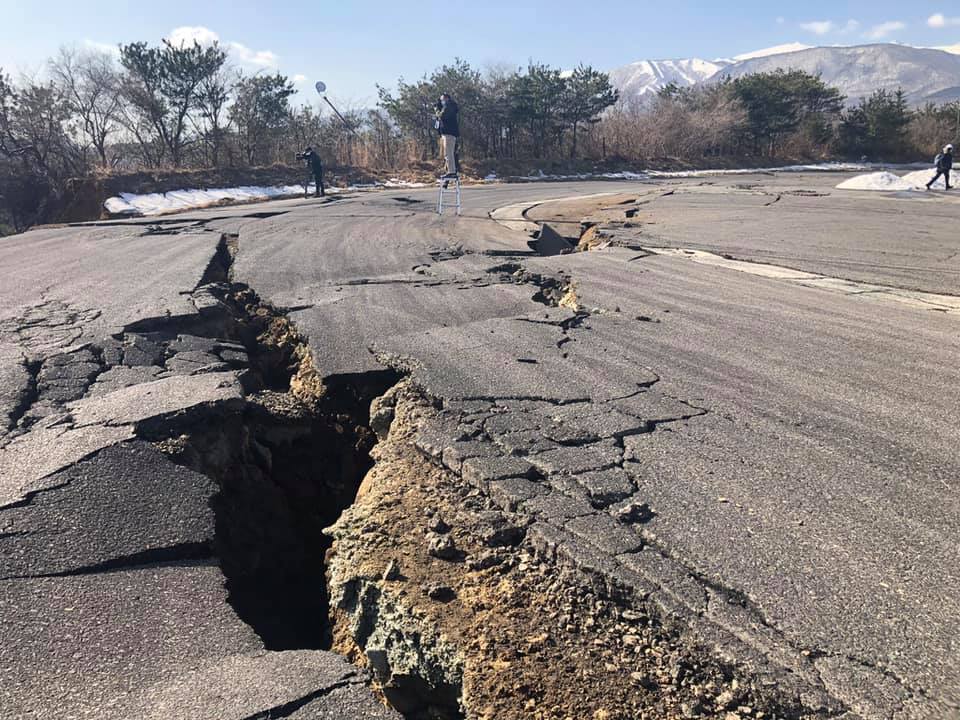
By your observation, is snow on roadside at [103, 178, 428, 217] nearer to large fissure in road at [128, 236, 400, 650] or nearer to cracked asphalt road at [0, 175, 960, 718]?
cracked asphalt road at [0, 175, 960, 718]

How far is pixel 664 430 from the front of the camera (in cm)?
348

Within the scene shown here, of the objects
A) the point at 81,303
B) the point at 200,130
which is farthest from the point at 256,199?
the point at 81,303

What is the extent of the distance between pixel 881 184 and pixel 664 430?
1821cm

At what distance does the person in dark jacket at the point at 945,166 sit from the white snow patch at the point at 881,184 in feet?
1.92

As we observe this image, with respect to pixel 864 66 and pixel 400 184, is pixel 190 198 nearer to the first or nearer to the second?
pixel 400 184

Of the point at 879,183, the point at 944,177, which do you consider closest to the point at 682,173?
the point at 879,183

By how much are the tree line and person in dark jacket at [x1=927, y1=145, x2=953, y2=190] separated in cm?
1586

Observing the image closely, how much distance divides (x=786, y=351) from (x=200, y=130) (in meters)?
29.3

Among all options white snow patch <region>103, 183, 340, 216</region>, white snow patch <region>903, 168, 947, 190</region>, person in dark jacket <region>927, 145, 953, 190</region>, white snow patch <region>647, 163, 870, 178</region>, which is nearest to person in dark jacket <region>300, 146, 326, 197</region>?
white snow patch <region>103, 183, 340, 216</region>

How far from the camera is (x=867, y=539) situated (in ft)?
8.23

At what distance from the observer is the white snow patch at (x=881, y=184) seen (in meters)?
17.2

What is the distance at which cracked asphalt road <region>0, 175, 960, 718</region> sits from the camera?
2.14m

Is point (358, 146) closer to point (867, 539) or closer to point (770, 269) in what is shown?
point (770, 269)

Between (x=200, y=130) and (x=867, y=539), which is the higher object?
(x=200, y=130)
